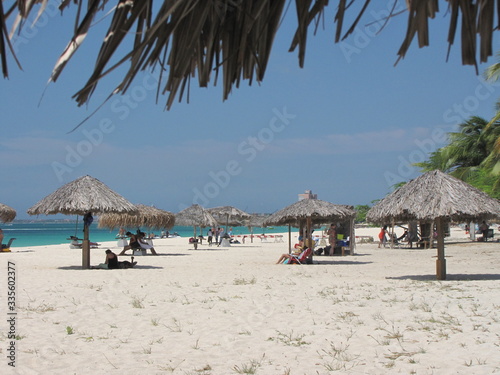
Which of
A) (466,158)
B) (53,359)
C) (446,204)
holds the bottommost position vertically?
(53,359)

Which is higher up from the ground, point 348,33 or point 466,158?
point 466,158

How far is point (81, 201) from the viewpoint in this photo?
1303 centimetres

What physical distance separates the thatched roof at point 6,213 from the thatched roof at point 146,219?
4.02 meters

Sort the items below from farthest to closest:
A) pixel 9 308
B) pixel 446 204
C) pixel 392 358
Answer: pixel 446 204, pixel 9 308, pixel 392 358

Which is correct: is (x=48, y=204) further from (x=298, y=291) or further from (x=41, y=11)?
(x=41, y=11)

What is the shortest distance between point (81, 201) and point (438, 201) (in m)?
7.96

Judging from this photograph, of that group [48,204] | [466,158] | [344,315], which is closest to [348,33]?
[344,315]

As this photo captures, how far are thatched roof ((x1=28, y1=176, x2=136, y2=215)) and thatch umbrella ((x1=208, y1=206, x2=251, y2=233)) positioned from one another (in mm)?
14528

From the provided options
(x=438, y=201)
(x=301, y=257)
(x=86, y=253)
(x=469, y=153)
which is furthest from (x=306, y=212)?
(x=469, y=153)

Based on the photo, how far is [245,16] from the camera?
6.31 feet

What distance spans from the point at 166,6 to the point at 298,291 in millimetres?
7357

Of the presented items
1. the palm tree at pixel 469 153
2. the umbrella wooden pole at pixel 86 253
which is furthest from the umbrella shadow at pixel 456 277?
the palm tree at pixel 469 153

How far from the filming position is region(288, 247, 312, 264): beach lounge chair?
1391cm

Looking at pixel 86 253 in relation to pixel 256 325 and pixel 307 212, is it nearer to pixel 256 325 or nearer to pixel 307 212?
pixel 307 212
